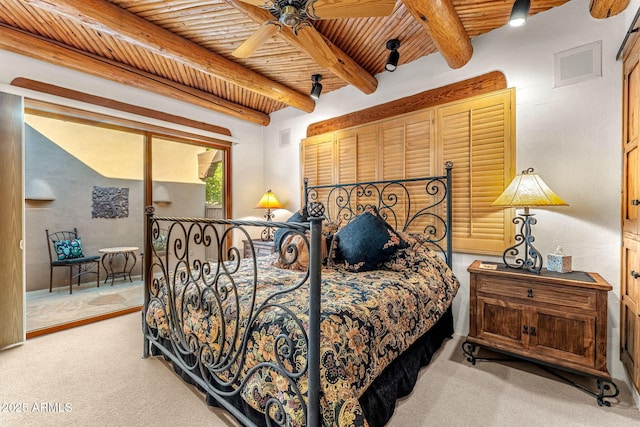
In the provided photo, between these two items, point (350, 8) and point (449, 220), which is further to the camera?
point (449, 220)

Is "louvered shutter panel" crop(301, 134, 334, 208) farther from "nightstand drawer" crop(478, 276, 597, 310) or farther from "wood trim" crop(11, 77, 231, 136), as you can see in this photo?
"nightstand drawer" crop(478, 276, 597, 310)

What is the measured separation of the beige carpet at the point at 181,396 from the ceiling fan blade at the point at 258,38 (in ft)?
8.48

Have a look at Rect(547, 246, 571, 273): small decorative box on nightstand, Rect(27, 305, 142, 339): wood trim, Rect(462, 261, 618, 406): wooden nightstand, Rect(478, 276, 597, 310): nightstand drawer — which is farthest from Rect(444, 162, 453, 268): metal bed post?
Rect(27, 305, 142, 339): wood trim

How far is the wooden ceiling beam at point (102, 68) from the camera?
8.07ft

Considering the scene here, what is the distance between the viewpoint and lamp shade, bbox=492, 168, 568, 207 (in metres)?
1.95

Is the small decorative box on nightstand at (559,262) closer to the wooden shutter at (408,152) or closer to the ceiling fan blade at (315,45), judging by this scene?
the wooden shutter at (408,152)

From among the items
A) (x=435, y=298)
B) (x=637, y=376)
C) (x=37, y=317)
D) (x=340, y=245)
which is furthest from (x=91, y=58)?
(x=637, y=376)

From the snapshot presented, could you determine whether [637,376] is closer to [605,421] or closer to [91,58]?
[605,421]

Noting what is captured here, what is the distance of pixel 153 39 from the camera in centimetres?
243

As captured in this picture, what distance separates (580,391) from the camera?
1838 millimetres

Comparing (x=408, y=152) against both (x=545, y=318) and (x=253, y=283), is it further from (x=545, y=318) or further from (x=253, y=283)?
(x=253, y=283)

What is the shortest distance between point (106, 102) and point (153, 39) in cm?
116

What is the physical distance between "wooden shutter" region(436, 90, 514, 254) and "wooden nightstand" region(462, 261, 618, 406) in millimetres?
394

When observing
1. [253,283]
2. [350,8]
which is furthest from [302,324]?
[350,8]
